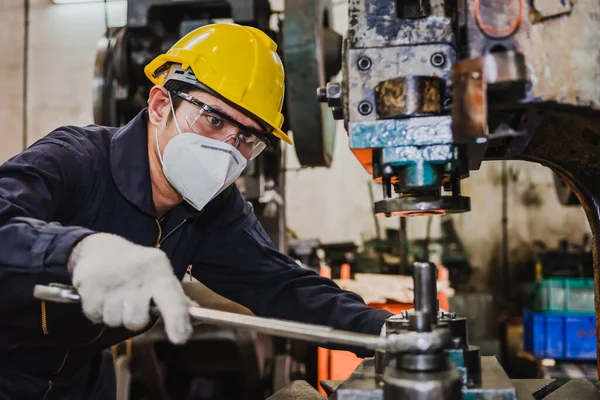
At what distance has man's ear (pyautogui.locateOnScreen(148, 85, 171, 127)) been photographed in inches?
53.1

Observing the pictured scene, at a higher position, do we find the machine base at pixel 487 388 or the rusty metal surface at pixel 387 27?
the rusty metal surface at pixel 387 27

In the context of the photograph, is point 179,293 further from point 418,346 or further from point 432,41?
point 432,41

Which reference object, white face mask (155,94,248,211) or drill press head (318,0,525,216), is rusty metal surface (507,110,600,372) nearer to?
drill press head (318,0,525,216)

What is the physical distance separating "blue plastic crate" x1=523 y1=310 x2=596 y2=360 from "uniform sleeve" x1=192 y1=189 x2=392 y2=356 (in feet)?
6.91

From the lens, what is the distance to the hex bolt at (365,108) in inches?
31.0

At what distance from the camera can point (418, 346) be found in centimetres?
71

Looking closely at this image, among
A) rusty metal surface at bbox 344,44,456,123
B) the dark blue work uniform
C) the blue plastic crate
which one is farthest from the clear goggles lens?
the blue plastic crate

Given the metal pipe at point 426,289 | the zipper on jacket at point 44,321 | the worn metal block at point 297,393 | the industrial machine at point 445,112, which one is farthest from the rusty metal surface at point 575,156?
the zipper on jacket at point 44,321

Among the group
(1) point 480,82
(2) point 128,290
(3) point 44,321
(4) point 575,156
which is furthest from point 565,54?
(3) point 44,321

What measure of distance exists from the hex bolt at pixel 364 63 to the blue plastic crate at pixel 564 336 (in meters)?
2.69

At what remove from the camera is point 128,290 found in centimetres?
73

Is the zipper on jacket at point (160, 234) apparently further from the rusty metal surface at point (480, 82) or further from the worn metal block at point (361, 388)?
the rusty metal surface at point (480, 82)

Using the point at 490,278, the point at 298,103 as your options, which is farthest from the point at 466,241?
the point at 298,103

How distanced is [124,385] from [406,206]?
6.29 feet
